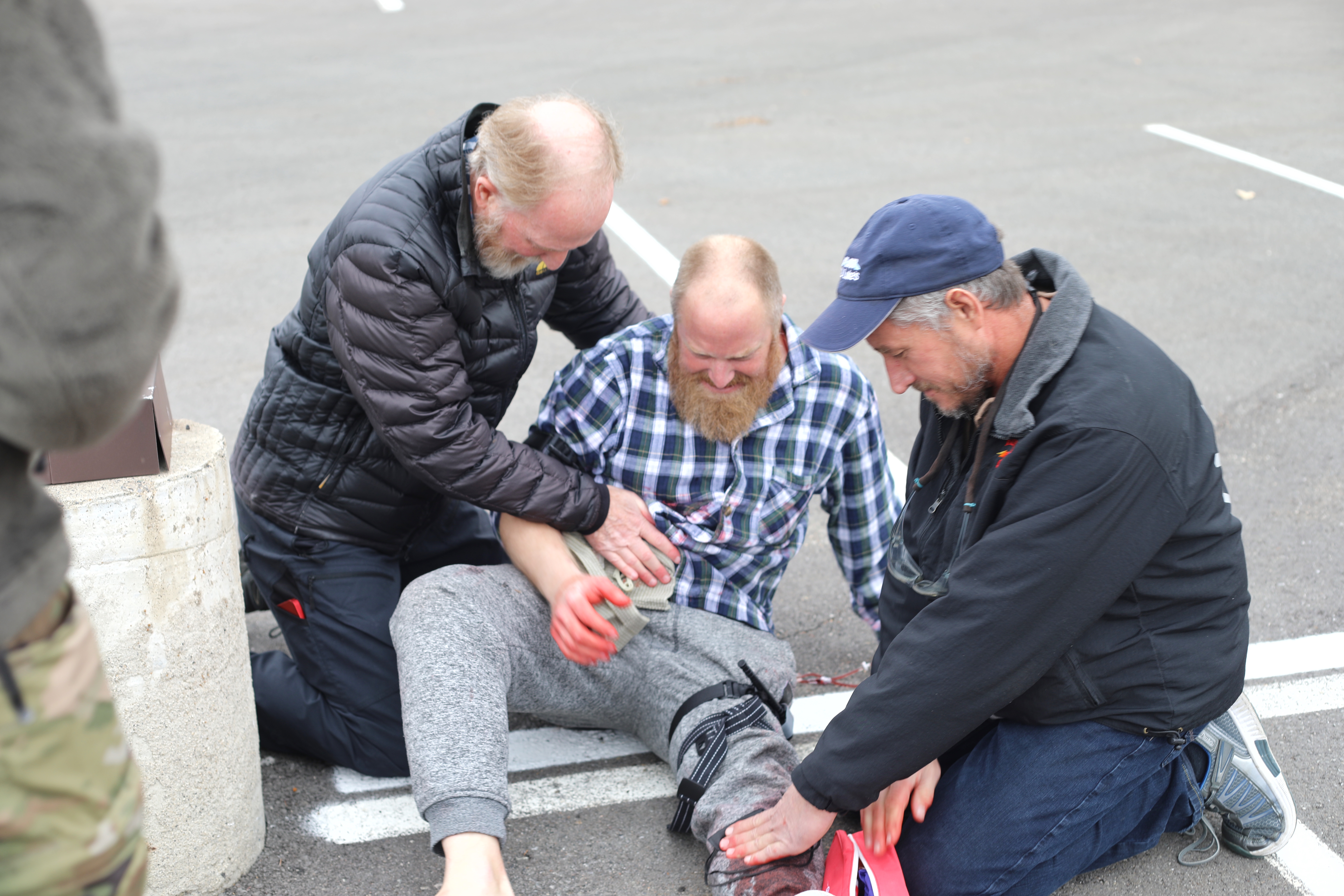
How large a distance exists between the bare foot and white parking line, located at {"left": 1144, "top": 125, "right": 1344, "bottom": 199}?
24.0 feet

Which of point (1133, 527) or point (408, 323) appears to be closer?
point (1133, 527)

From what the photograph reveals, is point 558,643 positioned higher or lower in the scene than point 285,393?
lower

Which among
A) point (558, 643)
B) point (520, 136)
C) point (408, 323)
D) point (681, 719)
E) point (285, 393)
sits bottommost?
point (681, 719)

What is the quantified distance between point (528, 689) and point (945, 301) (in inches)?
56.7

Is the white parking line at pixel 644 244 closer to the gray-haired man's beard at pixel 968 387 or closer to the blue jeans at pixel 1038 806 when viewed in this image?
the gray-haired man's beard at pixel 968 387

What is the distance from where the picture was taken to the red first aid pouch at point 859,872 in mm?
2521

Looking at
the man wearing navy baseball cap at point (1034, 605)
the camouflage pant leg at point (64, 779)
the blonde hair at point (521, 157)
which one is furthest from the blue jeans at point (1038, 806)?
the camouflage pant leg at point (64, 779)

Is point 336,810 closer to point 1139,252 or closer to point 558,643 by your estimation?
point 558,643

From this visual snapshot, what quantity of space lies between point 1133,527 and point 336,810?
6.57 feet

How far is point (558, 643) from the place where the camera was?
2.94 meters

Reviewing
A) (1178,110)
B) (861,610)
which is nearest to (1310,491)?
(861,610)

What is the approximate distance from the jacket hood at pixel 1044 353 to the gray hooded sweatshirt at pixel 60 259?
64.8 inches

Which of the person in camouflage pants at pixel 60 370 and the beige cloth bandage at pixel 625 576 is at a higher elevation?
the person in camouflage pants at pixel 60 370

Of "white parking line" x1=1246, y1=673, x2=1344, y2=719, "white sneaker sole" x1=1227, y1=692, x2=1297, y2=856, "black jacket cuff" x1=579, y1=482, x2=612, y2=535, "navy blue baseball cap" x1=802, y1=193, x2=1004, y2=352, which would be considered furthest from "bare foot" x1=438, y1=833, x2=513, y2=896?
"white parking line" x1=1246, y1=673, x2=1344, y2=719
